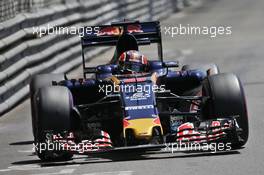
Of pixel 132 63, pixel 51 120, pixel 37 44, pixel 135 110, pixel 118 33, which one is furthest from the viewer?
pixel 37 44

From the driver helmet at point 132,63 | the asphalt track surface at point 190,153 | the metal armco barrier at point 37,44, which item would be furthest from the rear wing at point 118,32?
the metal armco barrier at point 37,44

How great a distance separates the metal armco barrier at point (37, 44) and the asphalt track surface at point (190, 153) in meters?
0.37

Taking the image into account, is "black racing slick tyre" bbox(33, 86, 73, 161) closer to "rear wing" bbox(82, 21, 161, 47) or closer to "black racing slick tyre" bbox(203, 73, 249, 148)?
"black racing slick tyre" bbox(203, 73, 249, 148)

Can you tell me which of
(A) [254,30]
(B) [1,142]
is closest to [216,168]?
(B) [1,142]

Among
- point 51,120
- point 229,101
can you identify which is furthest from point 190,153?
point 51,120

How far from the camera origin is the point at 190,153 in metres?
10.6

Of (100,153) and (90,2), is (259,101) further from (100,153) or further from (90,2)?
(90,2)

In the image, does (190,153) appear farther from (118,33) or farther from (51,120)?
(118,33)

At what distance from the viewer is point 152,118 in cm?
1054

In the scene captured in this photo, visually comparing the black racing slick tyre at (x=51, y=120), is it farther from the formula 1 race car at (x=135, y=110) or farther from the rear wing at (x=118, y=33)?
the rear wing at (x=118, y=33)

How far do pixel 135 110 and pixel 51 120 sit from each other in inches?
35.3

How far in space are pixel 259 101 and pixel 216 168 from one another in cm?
674

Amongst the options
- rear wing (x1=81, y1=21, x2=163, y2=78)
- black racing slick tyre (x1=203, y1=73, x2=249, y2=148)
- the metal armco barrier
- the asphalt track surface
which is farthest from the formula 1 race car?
the metal armco barrier

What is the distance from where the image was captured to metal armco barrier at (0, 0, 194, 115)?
16281mm
